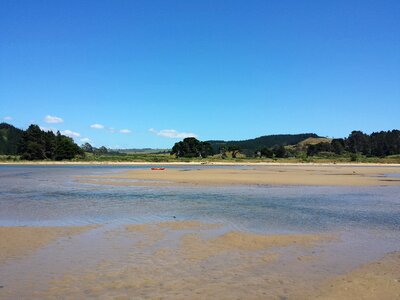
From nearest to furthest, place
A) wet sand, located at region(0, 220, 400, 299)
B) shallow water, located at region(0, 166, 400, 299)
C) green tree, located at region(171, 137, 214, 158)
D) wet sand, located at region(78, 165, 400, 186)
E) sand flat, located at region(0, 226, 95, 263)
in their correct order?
wet sand, located at region(0, 220, 400, 299), shallow water, located at region(0, 166, 400, 299), sand flat, located at region(0, 226, 95, 263), wet sand, located at region(78, 165, 400, 186), green tree, located at region(171, 137, 214, 158)

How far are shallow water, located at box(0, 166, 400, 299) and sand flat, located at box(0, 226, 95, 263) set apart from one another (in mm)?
590

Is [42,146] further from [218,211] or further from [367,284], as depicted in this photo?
[367,284]

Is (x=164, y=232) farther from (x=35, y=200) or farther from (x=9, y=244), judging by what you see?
(x=35, y=200)

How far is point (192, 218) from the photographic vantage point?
18078 millimetres

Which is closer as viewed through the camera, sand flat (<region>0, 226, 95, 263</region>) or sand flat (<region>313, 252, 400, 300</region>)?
sand flat (<region>313, 252, 400, 300</region>)

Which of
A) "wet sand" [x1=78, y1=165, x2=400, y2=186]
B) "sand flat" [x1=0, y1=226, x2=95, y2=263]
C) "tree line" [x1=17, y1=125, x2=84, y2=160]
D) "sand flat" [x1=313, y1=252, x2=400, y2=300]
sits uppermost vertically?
"tree line" [x1=17, y1=125, x2=84, y2=160]

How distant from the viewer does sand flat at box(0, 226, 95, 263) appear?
1163 centimetres

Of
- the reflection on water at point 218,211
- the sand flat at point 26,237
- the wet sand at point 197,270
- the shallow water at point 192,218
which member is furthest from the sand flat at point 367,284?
the sand flat at point 26,237

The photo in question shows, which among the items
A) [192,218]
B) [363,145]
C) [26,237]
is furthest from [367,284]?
[363,145]

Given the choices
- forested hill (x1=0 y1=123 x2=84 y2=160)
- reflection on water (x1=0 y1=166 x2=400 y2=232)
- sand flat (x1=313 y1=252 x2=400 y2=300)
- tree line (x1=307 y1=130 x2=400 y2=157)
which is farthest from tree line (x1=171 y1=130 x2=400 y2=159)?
sand flat (x1=313 y1=252 x2=400 y2=300)

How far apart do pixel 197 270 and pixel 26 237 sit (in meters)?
7.02

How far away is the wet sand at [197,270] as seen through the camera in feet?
26.3

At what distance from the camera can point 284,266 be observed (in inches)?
399

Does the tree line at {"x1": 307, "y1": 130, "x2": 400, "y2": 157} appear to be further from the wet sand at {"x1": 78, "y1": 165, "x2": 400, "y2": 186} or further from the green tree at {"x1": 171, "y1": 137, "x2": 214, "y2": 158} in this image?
the wet sand at {"x1": 78, "y1": 165, "x2": 400, "y2": 186}
